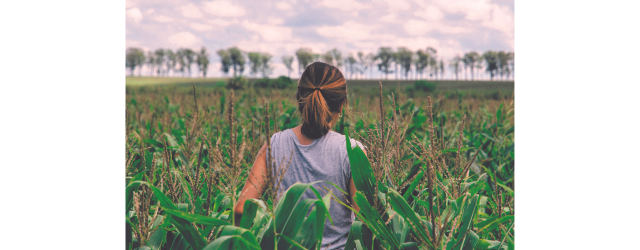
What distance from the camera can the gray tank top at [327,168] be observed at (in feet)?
4.49

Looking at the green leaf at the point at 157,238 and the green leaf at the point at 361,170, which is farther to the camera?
the green leaf at the point at 157,238

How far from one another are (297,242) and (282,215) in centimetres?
11

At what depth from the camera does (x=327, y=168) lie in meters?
1.38

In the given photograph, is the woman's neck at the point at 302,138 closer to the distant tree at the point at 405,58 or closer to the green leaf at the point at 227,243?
the green leaf at the point at 227,243

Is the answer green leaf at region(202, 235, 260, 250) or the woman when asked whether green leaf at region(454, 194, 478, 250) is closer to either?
the woman

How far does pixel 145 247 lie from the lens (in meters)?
1.15

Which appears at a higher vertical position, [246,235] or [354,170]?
[354,170]

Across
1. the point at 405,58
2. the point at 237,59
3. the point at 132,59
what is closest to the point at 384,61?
the point at 132,59

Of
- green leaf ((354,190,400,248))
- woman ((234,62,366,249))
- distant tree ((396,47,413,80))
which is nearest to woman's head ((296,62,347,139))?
woman ((234,62,366,249))

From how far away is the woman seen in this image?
1334 millimetres

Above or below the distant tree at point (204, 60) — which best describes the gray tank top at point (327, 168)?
below

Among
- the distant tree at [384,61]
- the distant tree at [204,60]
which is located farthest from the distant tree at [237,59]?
the distant tree at [384,61]

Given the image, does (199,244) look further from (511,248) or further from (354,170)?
(511,248)
